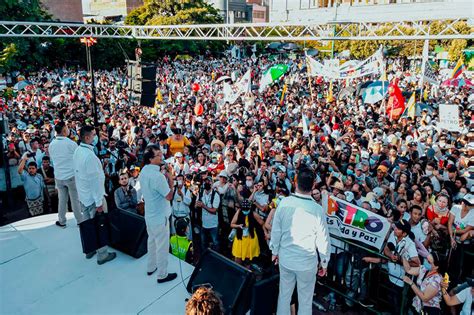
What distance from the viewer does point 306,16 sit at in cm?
5947

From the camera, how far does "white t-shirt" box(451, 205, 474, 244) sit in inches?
240

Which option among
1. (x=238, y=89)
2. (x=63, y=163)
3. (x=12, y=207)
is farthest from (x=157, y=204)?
(x=238, y=89)

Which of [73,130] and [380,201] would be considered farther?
[73,130]

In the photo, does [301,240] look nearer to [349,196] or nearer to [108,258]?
[108,258]

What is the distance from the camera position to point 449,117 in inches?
435

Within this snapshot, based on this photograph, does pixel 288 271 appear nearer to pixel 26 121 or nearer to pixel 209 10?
pixel 26 121

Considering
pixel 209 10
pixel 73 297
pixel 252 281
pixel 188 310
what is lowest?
pixel 73 297

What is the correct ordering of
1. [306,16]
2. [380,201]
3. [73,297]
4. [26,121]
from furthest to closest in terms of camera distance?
[306,16] < [26,121] < [380,201] < [73,297]

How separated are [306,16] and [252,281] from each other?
6104 centimetres

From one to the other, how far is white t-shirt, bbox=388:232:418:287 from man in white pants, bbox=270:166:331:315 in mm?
1709

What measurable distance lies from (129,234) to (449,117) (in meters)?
Answer: 9.84

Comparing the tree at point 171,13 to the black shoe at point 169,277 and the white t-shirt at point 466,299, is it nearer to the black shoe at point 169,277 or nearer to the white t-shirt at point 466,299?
the black shoe at point 169,277

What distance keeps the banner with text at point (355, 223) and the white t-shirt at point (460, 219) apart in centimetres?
191

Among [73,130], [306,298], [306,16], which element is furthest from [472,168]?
[306,16]
